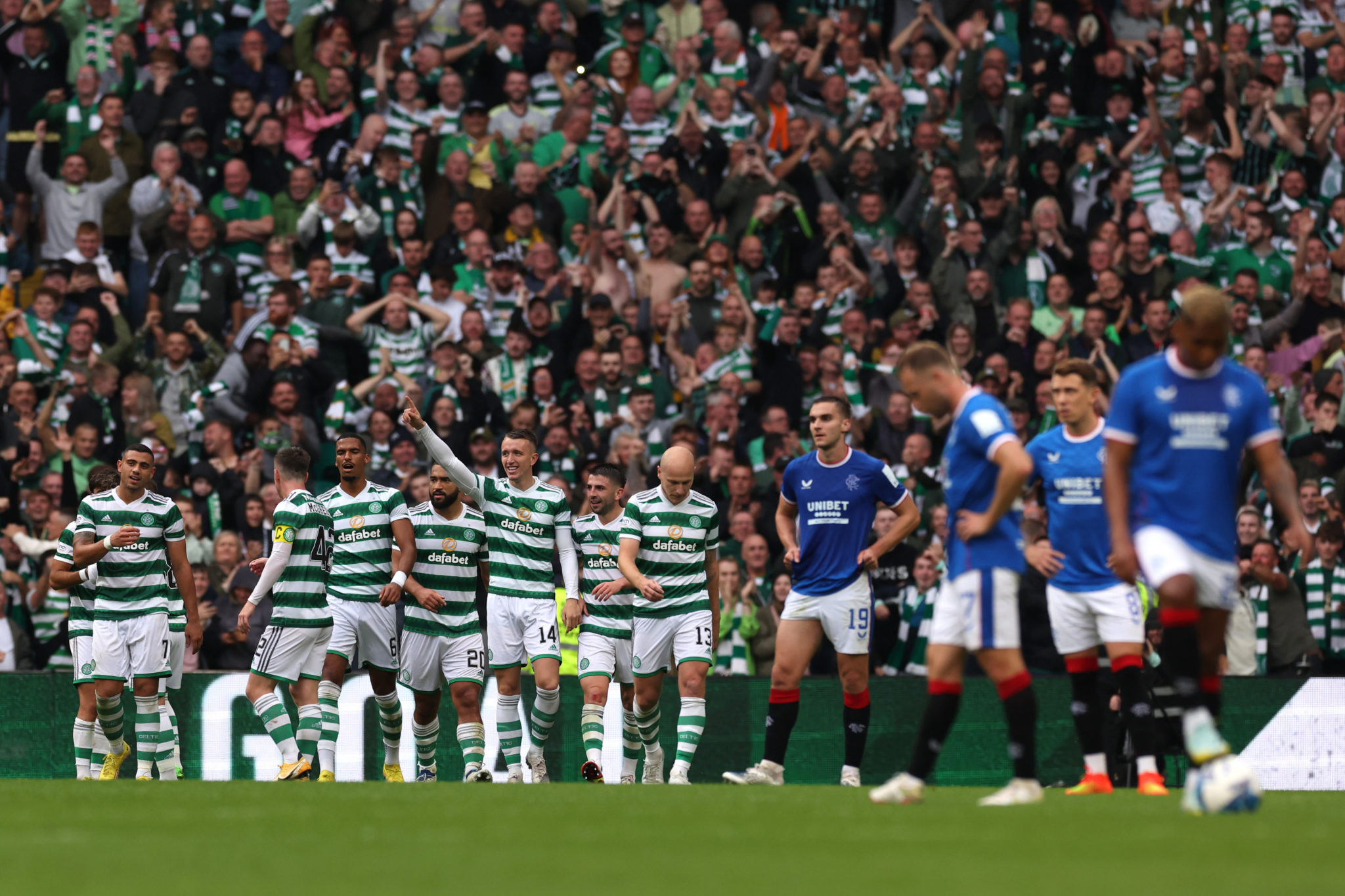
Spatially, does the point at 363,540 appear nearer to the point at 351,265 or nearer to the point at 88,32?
the point at 351,265

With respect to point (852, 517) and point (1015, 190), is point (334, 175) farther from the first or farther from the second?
point (852, 517)

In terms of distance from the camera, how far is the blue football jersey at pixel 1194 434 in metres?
8.23

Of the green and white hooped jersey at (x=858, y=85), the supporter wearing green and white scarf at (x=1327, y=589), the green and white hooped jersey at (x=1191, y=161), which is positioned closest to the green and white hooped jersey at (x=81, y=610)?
the supporter wearing green and white scarf at (x=1327, y=589)

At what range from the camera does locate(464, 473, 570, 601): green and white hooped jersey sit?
14.0 metres

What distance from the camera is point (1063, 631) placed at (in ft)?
35.2

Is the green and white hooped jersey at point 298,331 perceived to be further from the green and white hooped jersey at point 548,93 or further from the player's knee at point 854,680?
the player's knee at point 854,680

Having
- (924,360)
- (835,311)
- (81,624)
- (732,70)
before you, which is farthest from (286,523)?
(732,70)

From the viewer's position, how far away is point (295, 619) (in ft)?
44.7

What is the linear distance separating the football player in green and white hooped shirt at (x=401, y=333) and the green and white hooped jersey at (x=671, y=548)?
6477mm

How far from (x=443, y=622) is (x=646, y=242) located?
814 cm

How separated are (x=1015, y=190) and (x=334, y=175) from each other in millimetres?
8026

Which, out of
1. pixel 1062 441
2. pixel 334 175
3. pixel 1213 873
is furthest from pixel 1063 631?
pixel 334 175

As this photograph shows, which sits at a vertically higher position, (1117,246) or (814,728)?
(1117,246)

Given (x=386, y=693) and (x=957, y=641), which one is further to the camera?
(x=386, y=693)
